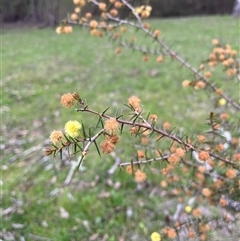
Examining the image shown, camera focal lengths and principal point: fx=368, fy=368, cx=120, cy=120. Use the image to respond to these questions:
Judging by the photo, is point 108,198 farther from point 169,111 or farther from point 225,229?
point 169,111

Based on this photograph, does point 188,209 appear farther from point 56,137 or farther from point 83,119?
point 83,119

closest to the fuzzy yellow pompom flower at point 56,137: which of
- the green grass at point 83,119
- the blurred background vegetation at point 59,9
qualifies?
the green grass at point 83,119

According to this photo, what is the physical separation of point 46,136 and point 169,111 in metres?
1.21

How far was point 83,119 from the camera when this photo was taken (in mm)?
3465

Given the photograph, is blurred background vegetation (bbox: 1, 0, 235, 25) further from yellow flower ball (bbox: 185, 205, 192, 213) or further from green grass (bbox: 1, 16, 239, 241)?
yellow flower ball (bbox: 185, 205, 192, 213)

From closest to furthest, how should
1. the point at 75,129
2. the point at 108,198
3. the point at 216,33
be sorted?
the point at 75,129
the point at 108,198
the point at 216,33

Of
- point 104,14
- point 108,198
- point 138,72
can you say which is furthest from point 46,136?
point 138,72

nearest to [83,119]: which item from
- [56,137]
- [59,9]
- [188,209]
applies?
[188,209]

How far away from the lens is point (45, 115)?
3672mm

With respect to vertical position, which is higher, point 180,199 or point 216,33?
point 180,199

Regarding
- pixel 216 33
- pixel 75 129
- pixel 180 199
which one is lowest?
pixel 216 33

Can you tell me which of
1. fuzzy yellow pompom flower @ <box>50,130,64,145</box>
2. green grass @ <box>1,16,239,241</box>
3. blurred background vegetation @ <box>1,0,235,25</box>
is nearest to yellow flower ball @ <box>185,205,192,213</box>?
green grass @ <box>1,16,239,241</box>

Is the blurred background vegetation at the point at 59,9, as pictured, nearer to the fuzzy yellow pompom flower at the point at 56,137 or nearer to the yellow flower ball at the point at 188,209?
the yellow flower ball at the point at 188,209

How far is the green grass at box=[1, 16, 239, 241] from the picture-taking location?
2.16 metres
